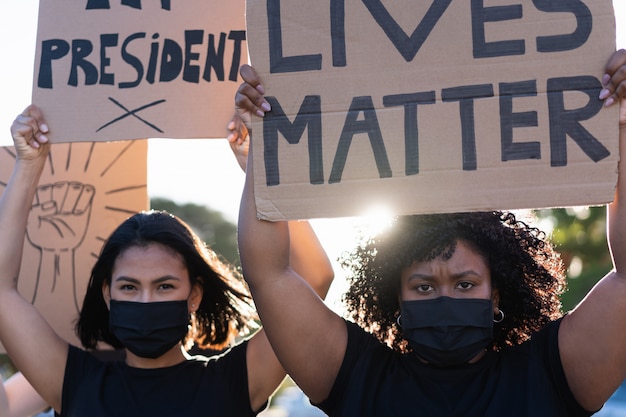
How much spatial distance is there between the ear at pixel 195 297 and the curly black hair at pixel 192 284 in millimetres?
19

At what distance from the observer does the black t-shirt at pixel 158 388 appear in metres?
3.09

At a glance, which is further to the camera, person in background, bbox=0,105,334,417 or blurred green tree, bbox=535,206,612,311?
blurred green tree, bbox=535,206,612,311

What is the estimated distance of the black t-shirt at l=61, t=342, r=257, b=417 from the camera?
3094 millimetres

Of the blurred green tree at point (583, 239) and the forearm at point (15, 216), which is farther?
the blurred green tree at point (583, 239)

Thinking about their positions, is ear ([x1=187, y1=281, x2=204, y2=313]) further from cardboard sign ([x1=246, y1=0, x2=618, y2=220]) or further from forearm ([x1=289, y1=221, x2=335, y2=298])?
cardboard sign ([x1=246, y1=0, x2=618, y2=220])

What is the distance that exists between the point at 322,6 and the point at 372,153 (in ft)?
1.65

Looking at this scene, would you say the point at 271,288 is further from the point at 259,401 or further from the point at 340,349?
the point at 259,401

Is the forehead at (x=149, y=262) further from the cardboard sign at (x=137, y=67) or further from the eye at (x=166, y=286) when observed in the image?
the cardboard sign at (x=137, y=67)

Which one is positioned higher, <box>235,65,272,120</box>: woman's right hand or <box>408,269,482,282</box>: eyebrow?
<box>235,65,272,120</box>: woman's right hand

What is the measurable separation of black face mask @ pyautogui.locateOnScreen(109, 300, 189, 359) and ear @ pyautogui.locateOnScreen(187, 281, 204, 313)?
0.53 feet

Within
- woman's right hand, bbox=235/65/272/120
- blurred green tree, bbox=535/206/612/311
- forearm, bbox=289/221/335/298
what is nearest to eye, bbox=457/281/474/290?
forearm, bbox=289/221/335/298

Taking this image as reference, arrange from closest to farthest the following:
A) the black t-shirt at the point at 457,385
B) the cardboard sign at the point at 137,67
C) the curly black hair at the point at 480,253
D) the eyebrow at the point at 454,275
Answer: the black t-shirt at the point at 457,385 < the eyebrow at the point at 454,275 < the curly black hair at the point at 480,253 < the cardboard sign at the point at 137,67

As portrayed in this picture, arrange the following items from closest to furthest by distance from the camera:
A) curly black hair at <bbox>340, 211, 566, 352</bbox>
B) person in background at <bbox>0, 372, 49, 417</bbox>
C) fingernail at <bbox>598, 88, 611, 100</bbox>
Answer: fingernail at <bbox>598, 88, 611, 100</bbox>
curly black hair at <bbox>340, 211, 566, 352</bbox>
person in background at <bbox>0, 372, 49, 417</bbox>

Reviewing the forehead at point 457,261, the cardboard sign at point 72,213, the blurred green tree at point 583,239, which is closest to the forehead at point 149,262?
the cardboard sign at point 72,213
